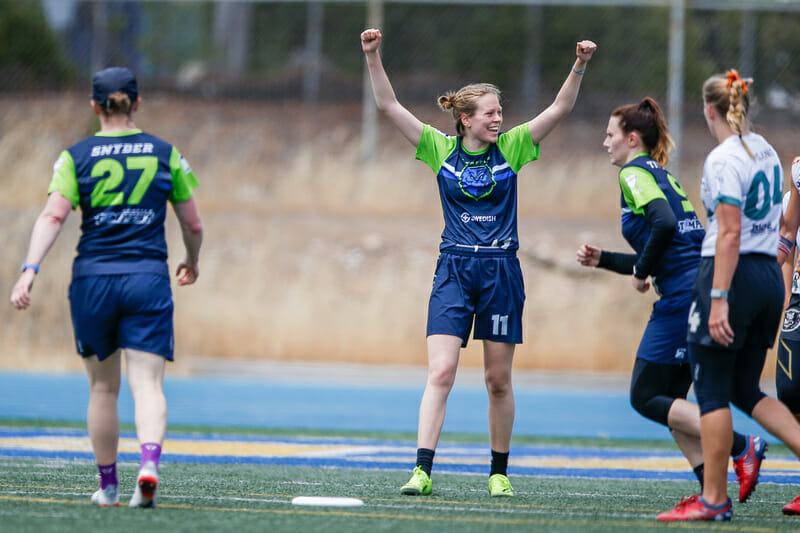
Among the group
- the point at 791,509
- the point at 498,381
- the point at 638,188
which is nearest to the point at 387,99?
the point at 638,188

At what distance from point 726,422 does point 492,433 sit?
1664 millimetres

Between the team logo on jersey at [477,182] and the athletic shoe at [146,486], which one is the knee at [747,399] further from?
the athletic shoe at [146,486]

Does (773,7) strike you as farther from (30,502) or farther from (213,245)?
(30,502)

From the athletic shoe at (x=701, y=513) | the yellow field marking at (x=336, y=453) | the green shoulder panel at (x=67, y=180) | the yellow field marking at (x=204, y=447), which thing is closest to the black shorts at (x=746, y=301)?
the athletic shoe at (x=701, y=513)

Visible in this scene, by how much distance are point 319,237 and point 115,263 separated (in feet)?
48.6

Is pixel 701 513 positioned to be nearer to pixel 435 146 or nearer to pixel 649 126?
pixel 649 126

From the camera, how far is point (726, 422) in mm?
4965

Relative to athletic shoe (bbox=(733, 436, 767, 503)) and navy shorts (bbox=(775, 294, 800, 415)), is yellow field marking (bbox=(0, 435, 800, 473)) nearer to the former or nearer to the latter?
navy shorts (bbox=(775, 294, 800, 415))

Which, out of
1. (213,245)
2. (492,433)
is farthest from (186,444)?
(213,245)

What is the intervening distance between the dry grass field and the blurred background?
0.12ft

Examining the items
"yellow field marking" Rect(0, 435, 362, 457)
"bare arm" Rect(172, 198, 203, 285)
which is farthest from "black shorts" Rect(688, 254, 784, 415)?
"yellow field marking" Rect(0, 435, 362, 457)

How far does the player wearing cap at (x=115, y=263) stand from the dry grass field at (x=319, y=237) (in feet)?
34.7

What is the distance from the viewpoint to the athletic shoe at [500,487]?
614cm

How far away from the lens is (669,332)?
5.81 meters
